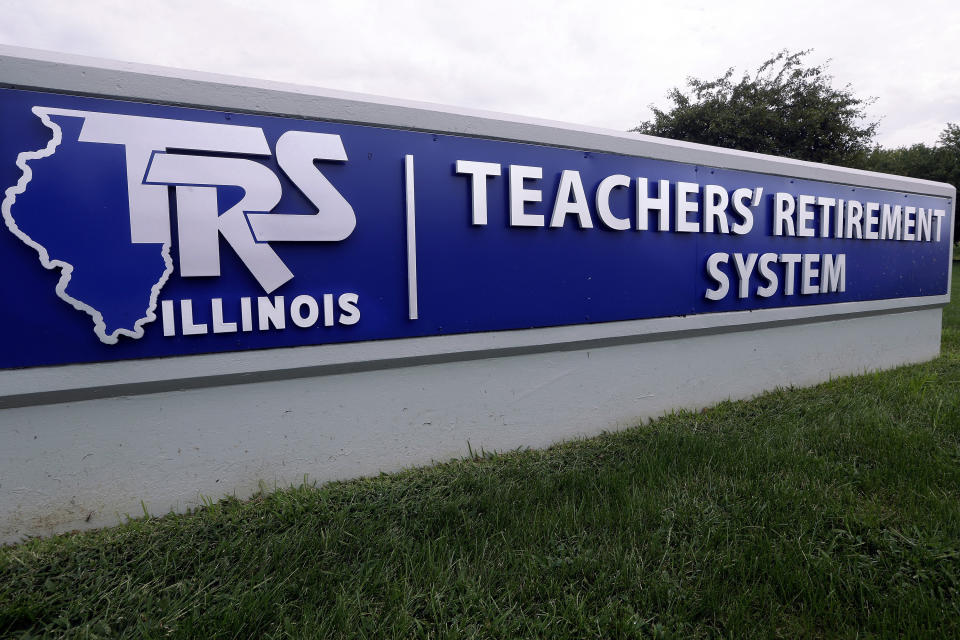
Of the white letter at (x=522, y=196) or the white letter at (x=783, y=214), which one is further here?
the white letter at (x=783, y=214)

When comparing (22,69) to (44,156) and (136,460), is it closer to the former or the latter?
(44,156)

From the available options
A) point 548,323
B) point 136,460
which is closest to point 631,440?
point 548,323

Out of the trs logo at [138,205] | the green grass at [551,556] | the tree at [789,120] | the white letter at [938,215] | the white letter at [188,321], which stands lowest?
the green grass at [551,556]

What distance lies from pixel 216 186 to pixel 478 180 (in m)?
1.38

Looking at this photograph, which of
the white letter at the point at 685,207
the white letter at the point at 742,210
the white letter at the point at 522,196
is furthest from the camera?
the white letter at the point at 742,210

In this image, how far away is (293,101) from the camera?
2.54m

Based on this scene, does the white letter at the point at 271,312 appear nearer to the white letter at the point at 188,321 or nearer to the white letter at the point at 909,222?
the white letter at the point at 188,321

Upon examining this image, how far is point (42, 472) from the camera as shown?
2234mm

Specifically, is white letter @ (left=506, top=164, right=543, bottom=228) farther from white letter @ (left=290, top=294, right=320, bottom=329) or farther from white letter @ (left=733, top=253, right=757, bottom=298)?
white letter @ (left=733, top=253, right=757, bottom=298)

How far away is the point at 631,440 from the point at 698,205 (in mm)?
1843

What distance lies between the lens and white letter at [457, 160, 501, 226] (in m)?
2.95

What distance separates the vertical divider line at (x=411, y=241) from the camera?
110 inches

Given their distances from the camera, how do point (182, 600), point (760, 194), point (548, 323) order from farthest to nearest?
point (760, 194)
point (548, 323)
point (182, 600)

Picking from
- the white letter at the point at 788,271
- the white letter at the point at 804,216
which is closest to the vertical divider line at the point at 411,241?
the white letter at the point at 788,271
